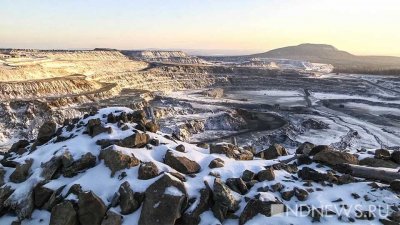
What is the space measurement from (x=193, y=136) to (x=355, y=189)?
31.9 meters

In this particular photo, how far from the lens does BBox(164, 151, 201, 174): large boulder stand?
1304 cm

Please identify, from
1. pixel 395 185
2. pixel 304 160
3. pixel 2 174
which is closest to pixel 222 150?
pixel 304 160

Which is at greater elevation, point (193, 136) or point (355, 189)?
point (355, 189)

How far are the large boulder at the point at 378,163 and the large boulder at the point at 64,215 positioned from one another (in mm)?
10074

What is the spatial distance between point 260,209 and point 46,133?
32.8 ft

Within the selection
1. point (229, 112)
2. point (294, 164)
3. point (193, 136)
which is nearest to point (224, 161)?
point (294, 164)

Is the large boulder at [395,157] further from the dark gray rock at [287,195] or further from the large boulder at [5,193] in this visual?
the large boulder at [5,193]

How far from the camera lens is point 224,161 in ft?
45.4

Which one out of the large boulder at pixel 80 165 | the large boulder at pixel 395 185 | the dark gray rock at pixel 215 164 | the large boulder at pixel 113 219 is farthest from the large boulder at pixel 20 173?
the large boulder at pixel 395 185

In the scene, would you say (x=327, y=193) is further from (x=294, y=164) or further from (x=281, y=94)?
(x=281, y=94)

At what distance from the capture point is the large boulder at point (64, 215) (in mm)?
11281

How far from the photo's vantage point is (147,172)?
12.4m

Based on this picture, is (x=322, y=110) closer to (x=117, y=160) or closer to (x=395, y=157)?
(x=395, y=157)

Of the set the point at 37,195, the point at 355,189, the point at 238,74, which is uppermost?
the point at 355,189
